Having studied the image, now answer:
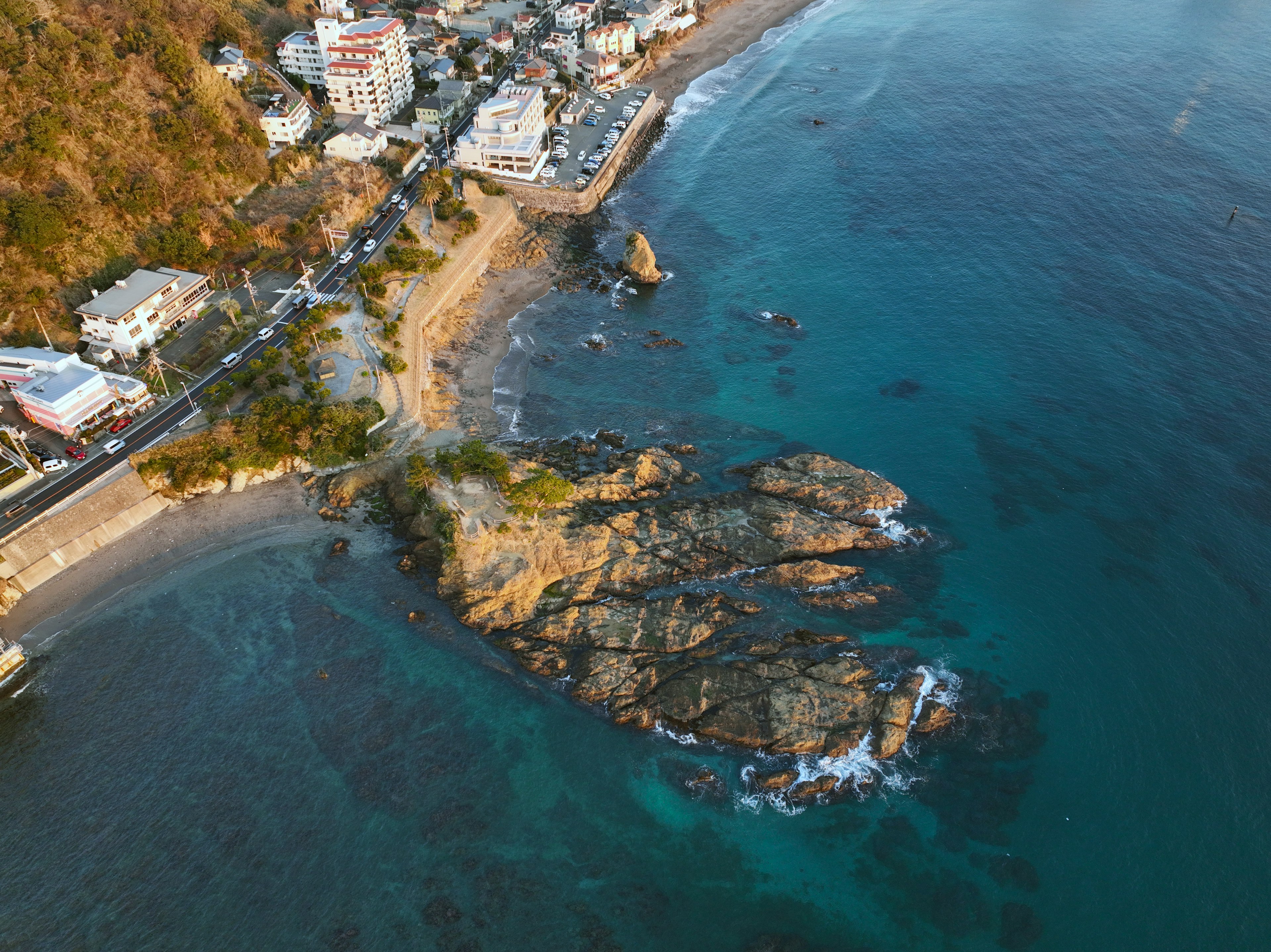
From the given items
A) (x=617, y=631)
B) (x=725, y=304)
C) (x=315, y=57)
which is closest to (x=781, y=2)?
(x=315, y=57)

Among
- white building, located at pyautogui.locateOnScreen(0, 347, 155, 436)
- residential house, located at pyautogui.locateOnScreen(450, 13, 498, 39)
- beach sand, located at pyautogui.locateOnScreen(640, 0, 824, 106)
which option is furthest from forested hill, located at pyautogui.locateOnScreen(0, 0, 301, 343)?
beach sand, located at pyautogui.locateOnScreen(640, 0, 824, 106)

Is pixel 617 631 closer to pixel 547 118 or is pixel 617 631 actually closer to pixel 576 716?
pixel 576 716

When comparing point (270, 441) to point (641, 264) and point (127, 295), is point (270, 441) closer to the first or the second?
point (127, 295)

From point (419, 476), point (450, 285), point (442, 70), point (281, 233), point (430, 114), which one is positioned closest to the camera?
point (419, 476)

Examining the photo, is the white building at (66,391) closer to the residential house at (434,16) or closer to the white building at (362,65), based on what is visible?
the white building at (362,65)

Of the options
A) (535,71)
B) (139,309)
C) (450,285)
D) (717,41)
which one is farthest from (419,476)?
(717,41)
